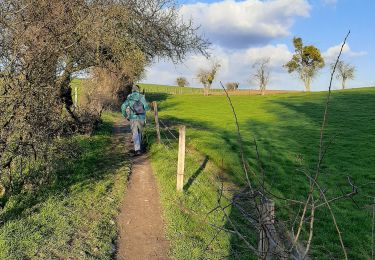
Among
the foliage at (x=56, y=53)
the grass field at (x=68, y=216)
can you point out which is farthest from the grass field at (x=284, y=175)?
the foliage at (x=56, y=53)

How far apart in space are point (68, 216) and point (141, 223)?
63.0 inches

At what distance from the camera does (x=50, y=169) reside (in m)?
9.83

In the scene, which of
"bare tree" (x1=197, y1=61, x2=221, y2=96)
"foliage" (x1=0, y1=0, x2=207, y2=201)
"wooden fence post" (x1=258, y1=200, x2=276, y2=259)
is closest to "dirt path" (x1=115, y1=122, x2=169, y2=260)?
"foliage" (x1=0, y1=0, x2=207, y2=201)

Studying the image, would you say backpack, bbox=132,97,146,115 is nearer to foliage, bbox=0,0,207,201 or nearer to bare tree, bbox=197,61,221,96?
foliage, bbox=0,0,207,201

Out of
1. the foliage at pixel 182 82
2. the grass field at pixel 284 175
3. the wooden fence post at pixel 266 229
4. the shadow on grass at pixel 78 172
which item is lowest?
the grass field at pixel 284 175

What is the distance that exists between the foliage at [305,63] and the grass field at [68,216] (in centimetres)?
8049

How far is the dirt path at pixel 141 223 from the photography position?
7.41m

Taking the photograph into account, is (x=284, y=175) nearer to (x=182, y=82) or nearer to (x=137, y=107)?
(x=137, y=107)

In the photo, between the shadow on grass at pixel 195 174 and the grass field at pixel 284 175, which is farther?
the shadow on grass at pixel 195 174

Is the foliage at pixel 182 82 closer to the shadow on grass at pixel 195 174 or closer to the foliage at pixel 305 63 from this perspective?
the foliage at pixel 305 63

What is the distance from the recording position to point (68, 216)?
324 inches

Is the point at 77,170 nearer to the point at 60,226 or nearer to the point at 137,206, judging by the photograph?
the point at 137,206

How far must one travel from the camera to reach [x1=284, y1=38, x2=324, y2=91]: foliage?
85.2m

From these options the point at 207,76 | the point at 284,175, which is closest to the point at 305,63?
the point at 207,76
